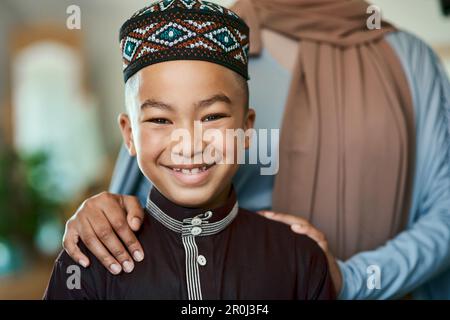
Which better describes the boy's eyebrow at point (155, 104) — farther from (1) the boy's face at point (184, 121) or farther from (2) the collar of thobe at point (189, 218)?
(2) the collar of thobe at point (189, 218)

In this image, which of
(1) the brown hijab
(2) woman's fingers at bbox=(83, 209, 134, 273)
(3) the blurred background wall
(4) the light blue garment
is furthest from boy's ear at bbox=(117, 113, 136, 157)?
(3) the blurred background wall

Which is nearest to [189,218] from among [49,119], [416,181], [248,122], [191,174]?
[191,174]

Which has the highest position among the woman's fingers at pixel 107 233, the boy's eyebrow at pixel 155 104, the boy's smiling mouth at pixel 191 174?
the boy's eyebrow at pixel 155 104

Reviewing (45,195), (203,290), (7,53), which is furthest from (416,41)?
(7,53)

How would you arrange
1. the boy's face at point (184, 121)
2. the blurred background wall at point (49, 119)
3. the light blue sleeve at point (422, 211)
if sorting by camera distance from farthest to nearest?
the blurred background wall at point (49, 119) < the light blue sleeve at point (422, 211) < the boy's face at point (184, 121)

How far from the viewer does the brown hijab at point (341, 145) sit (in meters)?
A: 1.18

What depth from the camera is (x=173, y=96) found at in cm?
79

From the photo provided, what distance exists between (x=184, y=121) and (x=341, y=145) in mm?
497

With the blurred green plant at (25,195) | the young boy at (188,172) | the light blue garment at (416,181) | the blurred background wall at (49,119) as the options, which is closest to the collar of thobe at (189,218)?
the young boy at (188,172)

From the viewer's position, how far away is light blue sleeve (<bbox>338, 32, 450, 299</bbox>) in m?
1.09

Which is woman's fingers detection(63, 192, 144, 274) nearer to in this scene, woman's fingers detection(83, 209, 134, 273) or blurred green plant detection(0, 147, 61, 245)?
woman's fingers detection(83, 209, 134, 273)

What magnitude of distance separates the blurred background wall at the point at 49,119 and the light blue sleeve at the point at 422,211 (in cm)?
64

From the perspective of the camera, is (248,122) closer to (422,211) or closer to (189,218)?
(189,218)
